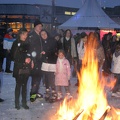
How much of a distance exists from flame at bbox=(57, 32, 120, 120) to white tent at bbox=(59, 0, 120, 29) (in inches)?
274

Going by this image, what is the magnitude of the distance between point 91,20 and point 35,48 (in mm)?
10913

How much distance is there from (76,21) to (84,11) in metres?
1.18

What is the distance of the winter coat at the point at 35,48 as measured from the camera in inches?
312

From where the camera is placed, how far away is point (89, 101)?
673 cm

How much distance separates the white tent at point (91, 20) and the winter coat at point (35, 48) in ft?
33.2

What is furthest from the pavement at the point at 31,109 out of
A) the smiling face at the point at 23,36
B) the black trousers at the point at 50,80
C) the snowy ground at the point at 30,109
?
the smiling face at the point at 23,36

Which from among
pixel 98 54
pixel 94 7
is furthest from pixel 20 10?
pixel 98 54

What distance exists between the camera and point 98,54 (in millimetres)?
8891

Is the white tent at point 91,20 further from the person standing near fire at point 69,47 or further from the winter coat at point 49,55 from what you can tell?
the winter coat at point 49,55

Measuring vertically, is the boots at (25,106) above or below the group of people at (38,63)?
below

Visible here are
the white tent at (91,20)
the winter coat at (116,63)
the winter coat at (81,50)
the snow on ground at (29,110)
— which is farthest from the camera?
the white tent at (91,20)

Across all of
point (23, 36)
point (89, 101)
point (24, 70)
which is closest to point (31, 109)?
point (24, 70)

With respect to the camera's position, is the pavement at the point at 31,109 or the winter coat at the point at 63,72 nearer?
the pavement at the point at 31,109

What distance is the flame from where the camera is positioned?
5.77 meters
